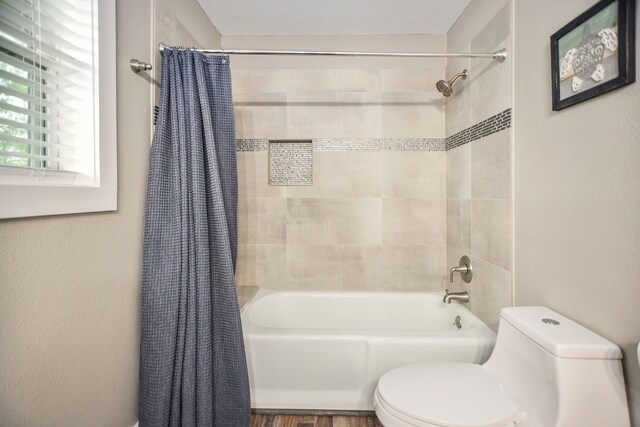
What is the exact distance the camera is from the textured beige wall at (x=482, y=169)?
1479 millimetres

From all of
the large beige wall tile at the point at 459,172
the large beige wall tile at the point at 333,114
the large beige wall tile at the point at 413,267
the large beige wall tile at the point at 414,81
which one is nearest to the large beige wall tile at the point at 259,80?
the large beige wall tile at the point at 333,114

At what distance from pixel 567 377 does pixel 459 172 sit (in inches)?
53.5

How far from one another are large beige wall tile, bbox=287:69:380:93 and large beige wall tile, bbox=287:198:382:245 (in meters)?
0.85

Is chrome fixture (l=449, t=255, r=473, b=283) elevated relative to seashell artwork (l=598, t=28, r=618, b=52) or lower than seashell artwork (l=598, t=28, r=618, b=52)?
lower

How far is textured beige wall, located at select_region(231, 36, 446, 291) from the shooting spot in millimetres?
2227

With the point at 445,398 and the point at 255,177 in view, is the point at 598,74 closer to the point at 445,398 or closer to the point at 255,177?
the point at 445,398

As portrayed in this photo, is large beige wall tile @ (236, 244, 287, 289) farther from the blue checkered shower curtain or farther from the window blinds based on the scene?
the window blinds

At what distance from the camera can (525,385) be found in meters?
1.05

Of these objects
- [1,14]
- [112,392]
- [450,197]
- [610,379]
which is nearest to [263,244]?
[112,392]

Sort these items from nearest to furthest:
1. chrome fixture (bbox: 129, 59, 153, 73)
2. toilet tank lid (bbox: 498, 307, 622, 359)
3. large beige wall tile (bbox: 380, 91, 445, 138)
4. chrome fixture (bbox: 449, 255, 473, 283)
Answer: toilet tank lid (bbox: 498, 307, 622, 359) < chrome fixture (bbox: 129, 59, 153, 73) < chrome fixture (bbox: 449, 255, 473, 283) < large beige wall tile (bbox: 380, 91, 445, 138)

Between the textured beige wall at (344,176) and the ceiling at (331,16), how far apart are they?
0.28ft

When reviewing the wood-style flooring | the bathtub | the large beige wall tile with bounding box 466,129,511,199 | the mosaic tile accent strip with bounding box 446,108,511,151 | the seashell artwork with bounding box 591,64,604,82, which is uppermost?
the mosaic tile accent strip with bounding box 446,108,511,151

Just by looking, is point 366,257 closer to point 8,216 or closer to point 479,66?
point 479,66

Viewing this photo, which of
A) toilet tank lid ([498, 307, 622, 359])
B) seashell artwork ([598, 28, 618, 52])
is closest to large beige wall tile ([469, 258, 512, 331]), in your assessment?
toilet tank lid ([498, 307, 622, 359])
